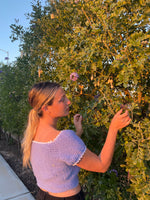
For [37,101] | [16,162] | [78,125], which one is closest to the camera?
[37,101]

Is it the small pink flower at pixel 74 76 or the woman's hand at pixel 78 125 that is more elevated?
the small pink flower at pixel 74 76

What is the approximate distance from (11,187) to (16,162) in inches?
58.2

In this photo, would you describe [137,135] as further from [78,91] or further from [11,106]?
[11,106]

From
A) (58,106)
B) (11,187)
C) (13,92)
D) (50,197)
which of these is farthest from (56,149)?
(13,92)

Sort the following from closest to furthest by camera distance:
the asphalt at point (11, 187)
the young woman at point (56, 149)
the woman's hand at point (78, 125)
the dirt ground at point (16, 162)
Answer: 1. the young woman at point (56, 149)
2. the woman's hand at point (78, 125)
3. the asphalt at point (11, 187)
4. the dirt ground at point (16, 162)

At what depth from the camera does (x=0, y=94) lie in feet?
22.8

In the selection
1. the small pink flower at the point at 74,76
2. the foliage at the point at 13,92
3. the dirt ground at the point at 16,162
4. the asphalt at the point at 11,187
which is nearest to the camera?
the small pink flower at the point at 74,76

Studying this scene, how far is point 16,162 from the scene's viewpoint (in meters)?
5.56

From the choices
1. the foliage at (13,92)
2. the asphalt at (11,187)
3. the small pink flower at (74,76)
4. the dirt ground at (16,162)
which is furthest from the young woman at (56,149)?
the foliage at (13,92)

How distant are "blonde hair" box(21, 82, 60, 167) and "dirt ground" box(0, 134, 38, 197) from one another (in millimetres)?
2645

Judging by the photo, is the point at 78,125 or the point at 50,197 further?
the point at 78,125

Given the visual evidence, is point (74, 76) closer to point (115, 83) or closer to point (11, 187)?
point (115, 83)

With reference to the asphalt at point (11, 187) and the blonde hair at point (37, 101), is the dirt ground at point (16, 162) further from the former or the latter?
the blonde hair at point (37, 101)

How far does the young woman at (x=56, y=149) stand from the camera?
1326 millimetres
